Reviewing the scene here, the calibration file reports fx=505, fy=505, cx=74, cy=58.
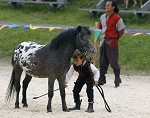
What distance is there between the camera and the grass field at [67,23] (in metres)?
16.9

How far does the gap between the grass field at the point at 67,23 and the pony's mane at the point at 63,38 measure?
6983 mm

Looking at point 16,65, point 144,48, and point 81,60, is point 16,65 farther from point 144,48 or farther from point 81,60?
point 144,48

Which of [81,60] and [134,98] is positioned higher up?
[81,60]

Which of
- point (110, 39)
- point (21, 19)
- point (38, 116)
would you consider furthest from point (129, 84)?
point (21, 19)

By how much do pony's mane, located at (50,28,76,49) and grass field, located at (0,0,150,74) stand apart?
6983mm

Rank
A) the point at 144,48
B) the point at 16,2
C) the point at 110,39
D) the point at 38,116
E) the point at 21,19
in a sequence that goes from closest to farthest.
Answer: the point at 38,116
the point at 110,39
the point at 144,48
the point at 21,19
the point at 16,2

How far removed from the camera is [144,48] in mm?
17469

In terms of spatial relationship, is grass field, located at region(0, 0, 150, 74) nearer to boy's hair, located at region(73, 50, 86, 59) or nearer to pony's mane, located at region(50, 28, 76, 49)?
boy's hair, located at region(73, 50, 86, 59)

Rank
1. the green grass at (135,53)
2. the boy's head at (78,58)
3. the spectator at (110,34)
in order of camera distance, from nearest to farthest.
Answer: the boy's head at (78,58)
the spectator at (110,34)
the green grass at (135,53)

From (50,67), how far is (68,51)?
444 mm

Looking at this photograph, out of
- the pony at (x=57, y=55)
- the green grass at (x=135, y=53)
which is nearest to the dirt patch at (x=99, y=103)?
the pony at (x=57, y=55)

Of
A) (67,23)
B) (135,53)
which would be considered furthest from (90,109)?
(67,23)

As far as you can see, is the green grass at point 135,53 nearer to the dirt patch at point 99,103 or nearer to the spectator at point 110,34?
the dirt patch at point 99,103

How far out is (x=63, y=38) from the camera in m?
9.09
